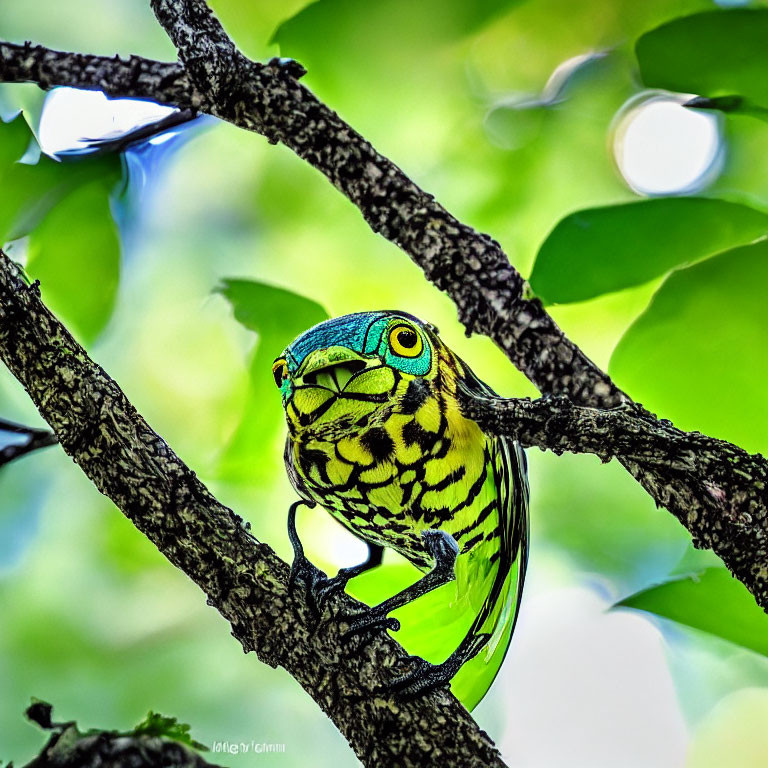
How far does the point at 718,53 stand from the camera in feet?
1.75

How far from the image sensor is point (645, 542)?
25.5 inches

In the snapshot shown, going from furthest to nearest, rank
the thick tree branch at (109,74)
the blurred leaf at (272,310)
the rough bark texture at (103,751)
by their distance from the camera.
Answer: the blurred leaf at (272,310), the thick tree branch at (109,74), the rough bark texture at (103,751)

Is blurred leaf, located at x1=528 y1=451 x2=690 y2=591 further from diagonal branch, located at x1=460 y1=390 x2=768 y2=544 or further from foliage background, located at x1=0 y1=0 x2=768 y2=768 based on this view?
diagonal branch, located at x1=460 y1=390 x2=768 y2=544

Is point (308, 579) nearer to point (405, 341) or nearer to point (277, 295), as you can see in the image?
point (405, 341)

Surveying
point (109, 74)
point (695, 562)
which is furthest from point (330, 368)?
point (695, 562)

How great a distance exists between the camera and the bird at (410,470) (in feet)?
1.09

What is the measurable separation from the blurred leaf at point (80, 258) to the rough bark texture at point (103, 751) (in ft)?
1.28

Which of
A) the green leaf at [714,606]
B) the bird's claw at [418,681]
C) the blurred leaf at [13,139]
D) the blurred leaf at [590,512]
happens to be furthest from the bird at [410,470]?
the blurred leaf at [13,139]

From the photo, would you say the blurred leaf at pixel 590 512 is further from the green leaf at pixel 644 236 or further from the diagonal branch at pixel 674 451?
the diagonal branch at pixel 674 451

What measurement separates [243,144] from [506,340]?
0.37m

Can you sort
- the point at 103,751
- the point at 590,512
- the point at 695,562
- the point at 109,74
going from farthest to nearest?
the point at 590,512 → the point at 695,562 → the point at 109,74 → the point at 103,751

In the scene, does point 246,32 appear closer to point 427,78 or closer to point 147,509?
point 427,78

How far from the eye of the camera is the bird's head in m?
0.33

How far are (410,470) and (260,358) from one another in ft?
0.89
